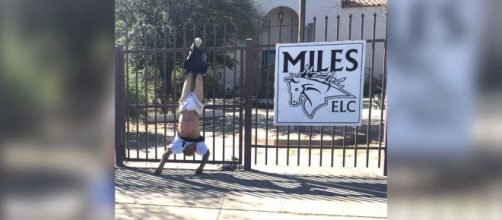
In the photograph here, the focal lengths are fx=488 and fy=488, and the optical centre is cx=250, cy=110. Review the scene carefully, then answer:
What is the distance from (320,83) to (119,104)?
9.06ft

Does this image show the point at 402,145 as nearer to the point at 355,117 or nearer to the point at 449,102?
the point at 449,102

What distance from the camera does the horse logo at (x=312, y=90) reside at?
20.1ft

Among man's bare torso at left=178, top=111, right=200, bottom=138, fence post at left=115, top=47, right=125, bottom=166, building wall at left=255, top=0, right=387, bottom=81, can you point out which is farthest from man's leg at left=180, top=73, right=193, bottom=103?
building wall at left=255, top=0, right=387, bottom=81

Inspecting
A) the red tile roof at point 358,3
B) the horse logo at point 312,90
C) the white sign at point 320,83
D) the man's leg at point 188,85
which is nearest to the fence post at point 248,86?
the white sign at point 320,83

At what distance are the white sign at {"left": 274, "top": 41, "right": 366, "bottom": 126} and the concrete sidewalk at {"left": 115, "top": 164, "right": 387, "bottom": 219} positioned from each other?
791mm

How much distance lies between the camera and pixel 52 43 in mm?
1725

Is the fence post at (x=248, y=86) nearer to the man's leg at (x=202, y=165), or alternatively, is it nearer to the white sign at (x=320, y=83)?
the white sign at (x=320, y=83)

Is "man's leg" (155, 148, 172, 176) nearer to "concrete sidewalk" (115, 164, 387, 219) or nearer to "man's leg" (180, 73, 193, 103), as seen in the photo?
"concrete sidewalk" (115, 164, 387, 219)

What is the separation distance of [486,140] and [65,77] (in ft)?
4.72

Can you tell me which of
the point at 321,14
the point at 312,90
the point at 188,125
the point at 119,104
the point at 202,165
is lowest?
the point at 202,165

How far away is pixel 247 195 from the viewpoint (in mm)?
5469

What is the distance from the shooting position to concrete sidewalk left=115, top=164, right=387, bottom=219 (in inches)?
192

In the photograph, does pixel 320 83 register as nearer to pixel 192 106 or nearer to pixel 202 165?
pixel 192 106

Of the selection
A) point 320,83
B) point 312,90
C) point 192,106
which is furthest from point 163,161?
point 320,83
